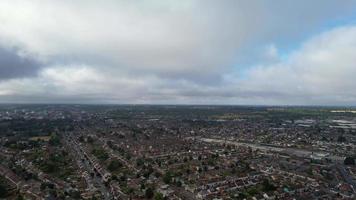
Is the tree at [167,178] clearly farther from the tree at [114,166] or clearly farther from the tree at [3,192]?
the tree at [3,192]

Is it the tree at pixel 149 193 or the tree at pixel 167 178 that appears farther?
the tree at pixel 167 178

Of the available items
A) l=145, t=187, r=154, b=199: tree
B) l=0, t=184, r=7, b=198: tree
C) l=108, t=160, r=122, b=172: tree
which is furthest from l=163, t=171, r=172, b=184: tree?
l=0, t=184, r=7, b=198: tree

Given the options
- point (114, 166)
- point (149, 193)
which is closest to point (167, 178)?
point (149, 193)

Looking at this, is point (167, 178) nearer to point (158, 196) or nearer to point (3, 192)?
point (158, 196)

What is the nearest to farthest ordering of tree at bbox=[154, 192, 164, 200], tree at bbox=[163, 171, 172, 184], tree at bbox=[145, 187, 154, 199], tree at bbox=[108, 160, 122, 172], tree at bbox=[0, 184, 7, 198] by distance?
tree at bbox=[154, 192, 164, 200]
tree at bbox=[145, 187, 154, 199]
tree at bbox=[0, 184, 7, 198]
tree at bbox=[163, 171, 172, 184]
tree at bbox=[108, 160, 122, 172]

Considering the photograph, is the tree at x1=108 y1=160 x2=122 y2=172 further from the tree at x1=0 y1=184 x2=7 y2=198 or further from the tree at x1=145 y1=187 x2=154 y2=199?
the tree at x1=0 y1=184 x2=7 y2=198

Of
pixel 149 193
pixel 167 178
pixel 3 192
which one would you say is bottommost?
pixel 3 192

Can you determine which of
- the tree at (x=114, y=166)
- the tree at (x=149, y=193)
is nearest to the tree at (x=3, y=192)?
the tree at (x=114, y=166)

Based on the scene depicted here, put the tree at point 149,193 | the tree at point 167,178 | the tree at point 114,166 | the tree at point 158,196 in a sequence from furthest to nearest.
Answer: the tree at point 114,166 < the tree at point 167,178 < the tree at point 149,193 < the tree at point 158,196

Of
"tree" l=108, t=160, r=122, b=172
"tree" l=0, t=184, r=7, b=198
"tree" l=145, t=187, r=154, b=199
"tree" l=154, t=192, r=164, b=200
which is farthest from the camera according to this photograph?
"tree" l=108, t=160, r=122, b=172

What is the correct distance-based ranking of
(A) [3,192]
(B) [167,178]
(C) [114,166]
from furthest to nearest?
(C) [114,166]
(B) [167,178]
(A) [3,192]

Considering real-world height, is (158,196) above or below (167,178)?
below
